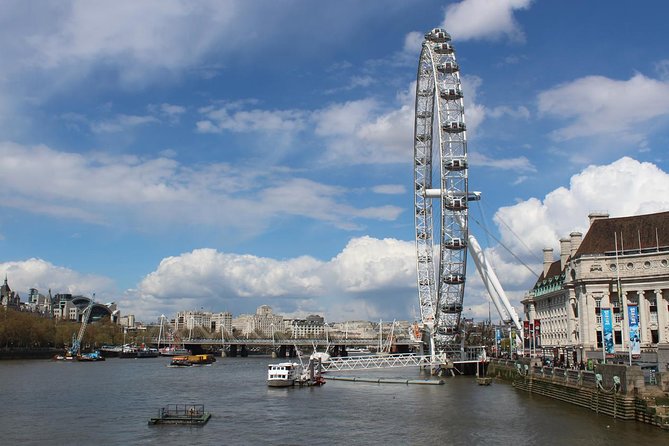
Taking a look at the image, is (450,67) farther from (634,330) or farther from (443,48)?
(634,330)

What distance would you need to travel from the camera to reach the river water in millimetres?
37438

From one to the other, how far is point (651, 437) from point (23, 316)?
5685 inches

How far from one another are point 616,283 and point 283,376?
37002mm

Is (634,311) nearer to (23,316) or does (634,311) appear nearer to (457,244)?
(457,244)

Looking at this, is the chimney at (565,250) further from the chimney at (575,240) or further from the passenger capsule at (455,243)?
the passenger capsule at (455,243)

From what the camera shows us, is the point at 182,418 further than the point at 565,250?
No

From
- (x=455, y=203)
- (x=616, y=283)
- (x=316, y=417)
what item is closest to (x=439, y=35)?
(x=455, y=203)

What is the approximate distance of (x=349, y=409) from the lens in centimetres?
5128

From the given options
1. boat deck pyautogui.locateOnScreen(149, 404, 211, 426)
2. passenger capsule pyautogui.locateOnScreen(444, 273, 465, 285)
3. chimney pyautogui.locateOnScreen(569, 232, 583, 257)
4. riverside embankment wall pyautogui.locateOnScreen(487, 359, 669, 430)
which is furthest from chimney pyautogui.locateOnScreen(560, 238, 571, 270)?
boat deck pyautogui.locateOnScreen(149, 404, 211, 426)

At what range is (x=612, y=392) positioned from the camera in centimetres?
4159

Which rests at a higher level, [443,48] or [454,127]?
[443,48]

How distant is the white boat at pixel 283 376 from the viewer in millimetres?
70000

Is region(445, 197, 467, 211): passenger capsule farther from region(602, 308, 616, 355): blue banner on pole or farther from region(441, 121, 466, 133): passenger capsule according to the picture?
region(602, 308, 616, 355): blue banner on pole

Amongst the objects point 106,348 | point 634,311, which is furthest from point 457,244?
point 106,348
